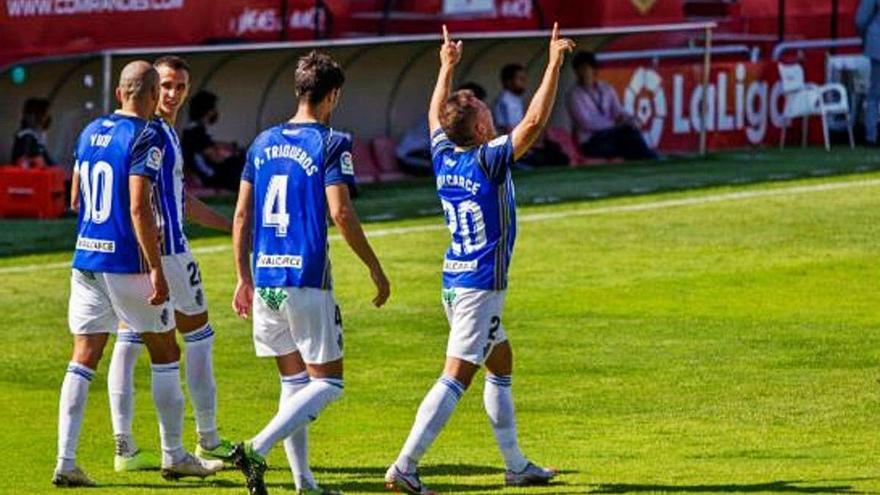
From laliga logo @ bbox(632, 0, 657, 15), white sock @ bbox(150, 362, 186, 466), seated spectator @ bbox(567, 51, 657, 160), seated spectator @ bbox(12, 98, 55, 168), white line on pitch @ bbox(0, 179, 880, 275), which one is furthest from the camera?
laliga logo @ bbox(632, 0, 657, 15)

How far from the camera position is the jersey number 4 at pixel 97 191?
1146cm

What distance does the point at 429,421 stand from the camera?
11.1 metres

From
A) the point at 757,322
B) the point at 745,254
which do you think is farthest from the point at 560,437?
the point at 745,254

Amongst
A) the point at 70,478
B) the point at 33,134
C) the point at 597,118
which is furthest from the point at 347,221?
the point at 597,118

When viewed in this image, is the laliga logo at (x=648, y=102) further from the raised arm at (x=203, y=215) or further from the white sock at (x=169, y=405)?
the white sock at (x=169, y=405)

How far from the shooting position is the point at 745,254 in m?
21.7

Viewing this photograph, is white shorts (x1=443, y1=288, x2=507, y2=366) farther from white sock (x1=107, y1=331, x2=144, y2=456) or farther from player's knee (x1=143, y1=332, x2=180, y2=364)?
white sock (x1=107, y1=331, x2=144, y2=456)

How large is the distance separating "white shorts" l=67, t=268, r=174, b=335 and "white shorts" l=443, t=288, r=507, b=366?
143cm

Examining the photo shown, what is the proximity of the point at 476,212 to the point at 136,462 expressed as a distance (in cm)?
224

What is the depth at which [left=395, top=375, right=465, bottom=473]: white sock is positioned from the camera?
11.0 meters

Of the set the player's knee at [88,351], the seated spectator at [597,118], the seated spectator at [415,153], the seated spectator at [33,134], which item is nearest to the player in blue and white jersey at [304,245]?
the player's knee at [88,351]

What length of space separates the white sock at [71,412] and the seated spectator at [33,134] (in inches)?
542

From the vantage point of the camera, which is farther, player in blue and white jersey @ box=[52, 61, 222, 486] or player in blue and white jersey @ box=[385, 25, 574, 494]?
player in blue and white jersey @ box=[52, 61, 222, 486]

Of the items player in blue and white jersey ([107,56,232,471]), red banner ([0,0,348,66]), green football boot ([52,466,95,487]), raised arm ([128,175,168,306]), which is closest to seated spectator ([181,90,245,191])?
red banner ([0,0,348,66])
